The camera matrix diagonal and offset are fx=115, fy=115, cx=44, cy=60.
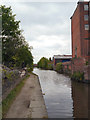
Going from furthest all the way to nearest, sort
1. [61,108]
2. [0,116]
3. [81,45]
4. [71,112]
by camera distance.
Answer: [81,45]
[61,108]
[71,112]
[0,116]

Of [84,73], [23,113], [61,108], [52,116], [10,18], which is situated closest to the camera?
[23,113]

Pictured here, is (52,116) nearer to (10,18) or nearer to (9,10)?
(10,18)

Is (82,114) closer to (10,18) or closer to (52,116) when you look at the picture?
(52,116)

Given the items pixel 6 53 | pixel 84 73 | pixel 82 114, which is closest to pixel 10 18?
pixel 6 53

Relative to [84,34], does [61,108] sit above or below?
below

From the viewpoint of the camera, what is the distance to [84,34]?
107 ft

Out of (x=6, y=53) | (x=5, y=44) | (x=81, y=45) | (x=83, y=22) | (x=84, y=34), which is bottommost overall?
(x=6, y=53)

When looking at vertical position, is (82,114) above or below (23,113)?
below

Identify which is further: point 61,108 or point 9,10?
point 9,10

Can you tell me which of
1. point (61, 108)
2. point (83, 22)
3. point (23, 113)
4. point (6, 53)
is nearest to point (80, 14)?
point (83, 22)

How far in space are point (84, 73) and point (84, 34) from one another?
54.1 feet

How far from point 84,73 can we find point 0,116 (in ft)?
56.5

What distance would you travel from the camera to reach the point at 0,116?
546 centimetres

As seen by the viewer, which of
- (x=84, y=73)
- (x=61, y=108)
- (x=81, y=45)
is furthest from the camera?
(x=81, y=45)
